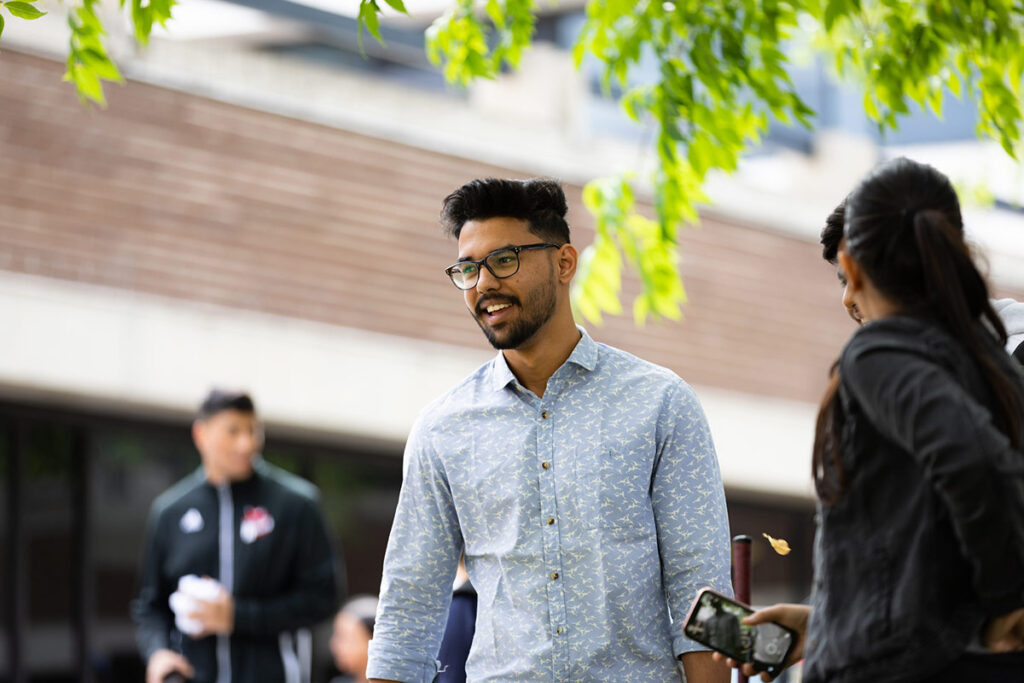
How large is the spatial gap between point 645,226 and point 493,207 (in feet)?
11.5

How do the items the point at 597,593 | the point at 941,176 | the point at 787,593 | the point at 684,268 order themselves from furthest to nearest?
the point at 787,593 → the point at 684,268 → the point at 597,593 → the point at 941,176

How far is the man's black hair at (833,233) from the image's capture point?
4.13m

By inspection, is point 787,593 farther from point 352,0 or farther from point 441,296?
point 352,0

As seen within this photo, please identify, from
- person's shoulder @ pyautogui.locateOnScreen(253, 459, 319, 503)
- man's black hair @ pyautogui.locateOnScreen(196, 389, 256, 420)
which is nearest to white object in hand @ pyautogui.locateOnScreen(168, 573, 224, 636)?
person's shoulder @ pyautogui.locateOnScreen(253, 459, 319, 503)

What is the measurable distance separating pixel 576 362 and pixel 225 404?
11.0ft

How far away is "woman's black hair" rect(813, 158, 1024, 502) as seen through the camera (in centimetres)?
284

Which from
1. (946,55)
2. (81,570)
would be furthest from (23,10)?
(81,570)

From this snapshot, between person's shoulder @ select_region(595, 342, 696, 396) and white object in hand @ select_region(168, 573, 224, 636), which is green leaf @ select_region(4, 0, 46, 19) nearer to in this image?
person's shoulder @ select_region(595, 342, 696, 396)

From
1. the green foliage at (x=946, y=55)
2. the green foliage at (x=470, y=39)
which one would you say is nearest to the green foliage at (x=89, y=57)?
the green foliage at (x=470, y=39)

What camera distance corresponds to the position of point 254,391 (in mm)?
11000

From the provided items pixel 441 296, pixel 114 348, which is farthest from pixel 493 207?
pixel 441 296

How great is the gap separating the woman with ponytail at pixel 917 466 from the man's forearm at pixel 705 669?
757 millimetres

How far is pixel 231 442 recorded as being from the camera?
7.05 metres

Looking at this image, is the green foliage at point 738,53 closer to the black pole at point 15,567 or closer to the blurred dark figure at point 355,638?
the blurred dark figure at point 355,638
